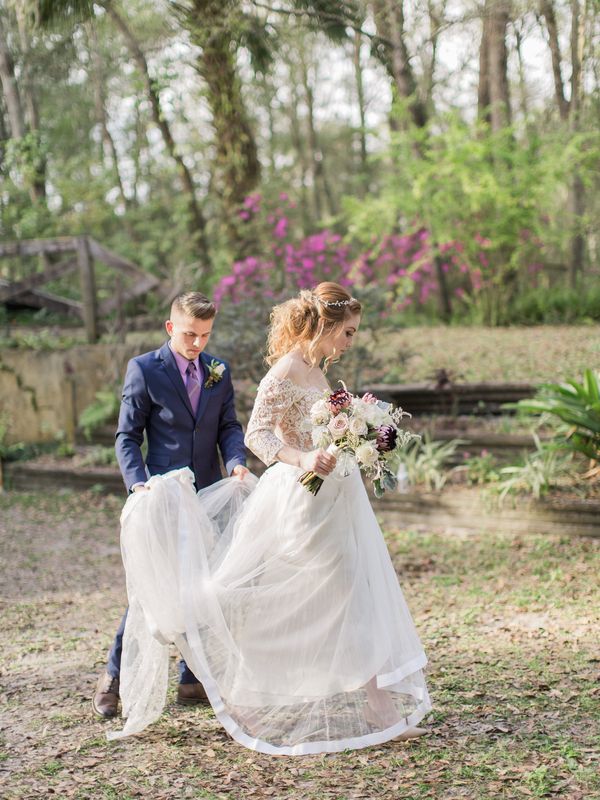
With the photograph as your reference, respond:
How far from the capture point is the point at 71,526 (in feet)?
27.3

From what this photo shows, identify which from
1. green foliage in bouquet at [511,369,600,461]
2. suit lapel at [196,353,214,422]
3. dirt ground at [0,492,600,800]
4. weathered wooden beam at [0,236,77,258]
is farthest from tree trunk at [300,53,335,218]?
suit lapel at [196,353,214,422]

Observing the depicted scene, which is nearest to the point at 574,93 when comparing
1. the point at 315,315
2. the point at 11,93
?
the point at 11,93

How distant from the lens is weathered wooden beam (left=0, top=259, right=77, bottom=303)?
11773mm

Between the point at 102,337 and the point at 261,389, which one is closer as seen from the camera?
the point at 261,389

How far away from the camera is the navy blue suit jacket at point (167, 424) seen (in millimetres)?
3824

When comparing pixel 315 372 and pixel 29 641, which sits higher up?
pixel 315 372

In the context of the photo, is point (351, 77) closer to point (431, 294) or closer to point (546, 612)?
point (431, 294)

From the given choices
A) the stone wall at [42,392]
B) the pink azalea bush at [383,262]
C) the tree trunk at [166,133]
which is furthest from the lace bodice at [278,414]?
the tree trunk at [166,133]

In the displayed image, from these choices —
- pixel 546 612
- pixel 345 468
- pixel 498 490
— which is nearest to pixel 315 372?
pixel 345 468

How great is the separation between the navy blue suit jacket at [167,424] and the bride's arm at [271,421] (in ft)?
0.98

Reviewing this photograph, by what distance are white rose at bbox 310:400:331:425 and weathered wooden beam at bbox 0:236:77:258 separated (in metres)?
8.95

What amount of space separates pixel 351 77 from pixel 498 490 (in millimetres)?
24674

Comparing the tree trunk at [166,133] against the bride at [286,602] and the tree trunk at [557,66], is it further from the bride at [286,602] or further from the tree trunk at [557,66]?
the bride at [286,602]

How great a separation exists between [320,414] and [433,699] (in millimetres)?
1588
